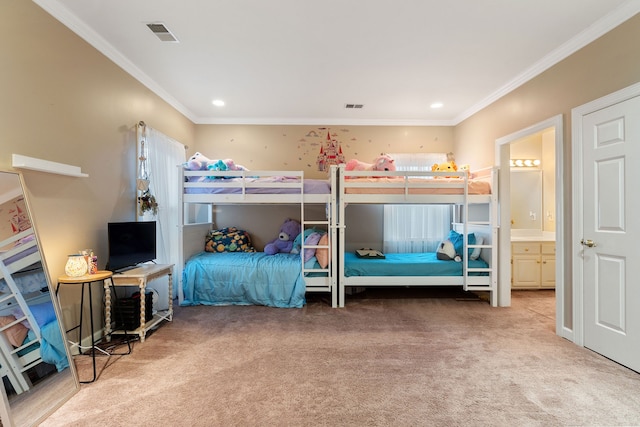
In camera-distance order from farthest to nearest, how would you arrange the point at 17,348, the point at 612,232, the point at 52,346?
the point at 612,232, the point at 52,346, the point at 17,348

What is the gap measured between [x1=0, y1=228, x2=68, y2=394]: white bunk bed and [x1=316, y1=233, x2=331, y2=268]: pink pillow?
244 cm

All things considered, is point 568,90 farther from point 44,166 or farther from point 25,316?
point 25,316

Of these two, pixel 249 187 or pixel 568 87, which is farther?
pixel 249 187

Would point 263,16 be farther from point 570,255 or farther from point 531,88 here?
point 570,255

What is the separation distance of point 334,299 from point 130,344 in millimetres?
2137

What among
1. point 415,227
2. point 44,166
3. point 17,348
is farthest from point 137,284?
point 415,227

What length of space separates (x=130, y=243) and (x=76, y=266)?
0.63 metres

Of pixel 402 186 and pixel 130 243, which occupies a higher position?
pixel 402 186

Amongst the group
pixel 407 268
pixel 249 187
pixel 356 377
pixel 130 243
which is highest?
pixel 249 187

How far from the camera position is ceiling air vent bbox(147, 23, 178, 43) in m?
2.40

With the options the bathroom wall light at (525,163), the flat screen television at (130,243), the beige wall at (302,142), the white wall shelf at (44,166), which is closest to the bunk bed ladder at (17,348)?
the white wall shelf at (44,166)

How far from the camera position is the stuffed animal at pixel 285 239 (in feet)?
14.0

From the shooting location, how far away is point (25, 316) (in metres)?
1.75

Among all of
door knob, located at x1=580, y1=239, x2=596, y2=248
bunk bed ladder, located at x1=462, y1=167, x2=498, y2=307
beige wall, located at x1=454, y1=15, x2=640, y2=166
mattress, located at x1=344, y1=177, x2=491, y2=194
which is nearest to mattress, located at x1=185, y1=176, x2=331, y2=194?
mattress, located at x1=344, y1=177, x2=491, y2=194
